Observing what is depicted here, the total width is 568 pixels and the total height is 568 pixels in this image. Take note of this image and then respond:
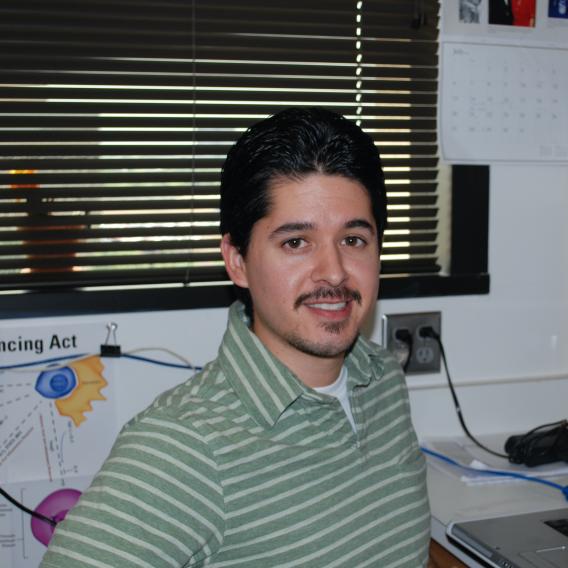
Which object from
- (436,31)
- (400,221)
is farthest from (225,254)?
(436,31)

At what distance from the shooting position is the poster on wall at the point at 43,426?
5.14 feet

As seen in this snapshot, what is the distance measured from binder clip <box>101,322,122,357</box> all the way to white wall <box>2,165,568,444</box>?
1.90 ft

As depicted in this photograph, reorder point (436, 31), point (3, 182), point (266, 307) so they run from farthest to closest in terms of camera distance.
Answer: point (436, 31) < point (3, 182) < point (266, 307)

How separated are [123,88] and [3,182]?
31 cm

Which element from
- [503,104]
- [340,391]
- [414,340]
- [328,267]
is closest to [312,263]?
[328,267]

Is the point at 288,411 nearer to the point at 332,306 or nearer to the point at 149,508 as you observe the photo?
the point at 332,306

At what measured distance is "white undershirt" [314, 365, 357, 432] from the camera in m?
1.32

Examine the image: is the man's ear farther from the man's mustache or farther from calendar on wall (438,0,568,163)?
calendar on wall (438,0,568,163)

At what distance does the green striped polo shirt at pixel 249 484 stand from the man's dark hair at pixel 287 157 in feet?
0.61

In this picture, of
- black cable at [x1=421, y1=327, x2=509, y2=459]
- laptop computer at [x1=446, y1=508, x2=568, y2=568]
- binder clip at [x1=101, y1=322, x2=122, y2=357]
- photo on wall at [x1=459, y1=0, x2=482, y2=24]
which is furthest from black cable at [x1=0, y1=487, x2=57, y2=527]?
photo on wall at [x1=459, y1=0, x2=482, y2=24]

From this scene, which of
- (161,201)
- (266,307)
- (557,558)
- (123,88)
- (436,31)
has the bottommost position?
(557,558)

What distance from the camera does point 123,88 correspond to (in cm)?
162

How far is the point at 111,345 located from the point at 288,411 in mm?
561

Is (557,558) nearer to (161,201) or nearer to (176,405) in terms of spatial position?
(176,405)
